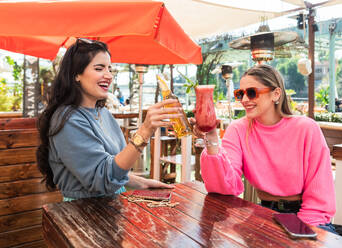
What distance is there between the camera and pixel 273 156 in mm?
1699

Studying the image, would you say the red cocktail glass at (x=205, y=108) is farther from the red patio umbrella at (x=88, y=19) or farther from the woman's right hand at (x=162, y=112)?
the red patio umbrella at (x=88, y=19)

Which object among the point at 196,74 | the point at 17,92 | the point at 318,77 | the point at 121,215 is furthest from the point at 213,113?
the point at 318,77

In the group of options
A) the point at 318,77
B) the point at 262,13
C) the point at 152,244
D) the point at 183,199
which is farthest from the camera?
the point at 318,77

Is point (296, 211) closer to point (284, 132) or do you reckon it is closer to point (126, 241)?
point (284, 132)

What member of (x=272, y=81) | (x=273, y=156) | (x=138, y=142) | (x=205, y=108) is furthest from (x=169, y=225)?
(x=272, y=81)

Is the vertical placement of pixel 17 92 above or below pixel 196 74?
below

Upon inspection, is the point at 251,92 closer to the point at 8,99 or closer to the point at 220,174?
the point at 220,174

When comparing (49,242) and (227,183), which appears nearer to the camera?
(49,242)

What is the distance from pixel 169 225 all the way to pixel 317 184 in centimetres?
89

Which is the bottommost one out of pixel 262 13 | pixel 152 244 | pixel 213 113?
pixel 152 244

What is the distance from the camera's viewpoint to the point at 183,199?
1.47 m

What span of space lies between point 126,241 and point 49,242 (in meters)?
0.44

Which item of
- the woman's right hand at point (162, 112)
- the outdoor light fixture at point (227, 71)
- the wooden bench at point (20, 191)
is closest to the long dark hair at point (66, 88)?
the woman's right hand at point (162, 112)

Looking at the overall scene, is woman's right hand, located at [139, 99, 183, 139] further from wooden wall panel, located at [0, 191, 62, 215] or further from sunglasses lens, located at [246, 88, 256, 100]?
wooden wall panel, located at [0, 191, 62, 215]
